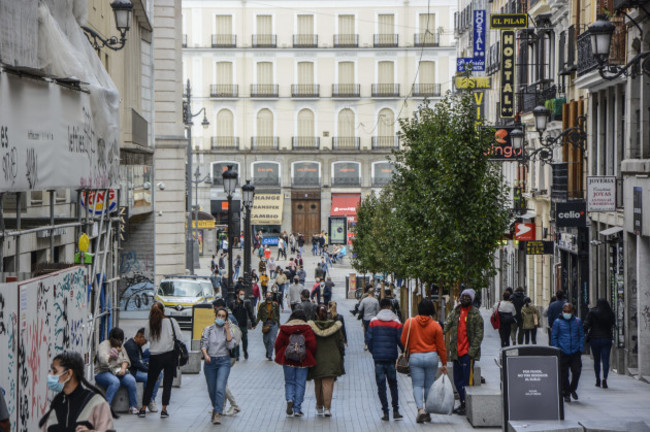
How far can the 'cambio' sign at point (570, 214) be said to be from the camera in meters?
28.7

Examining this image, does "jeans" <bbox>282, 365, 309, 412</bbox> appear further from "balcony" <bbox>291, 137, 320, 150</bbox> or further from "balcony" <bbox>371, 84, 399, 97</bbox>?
"balcony" <bbox>371, 84, 399, 97</bbox>

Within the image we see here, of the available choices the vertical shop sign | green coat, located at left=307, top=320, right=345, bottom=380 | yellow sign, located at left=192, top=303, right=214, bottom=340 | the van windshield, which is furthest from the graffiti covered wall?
the vertical shop sign

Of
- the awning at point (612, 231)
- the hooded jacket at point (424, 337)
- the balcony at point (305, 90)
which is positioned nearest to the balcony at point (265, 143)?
Answer: the balcony at point (305, 90)

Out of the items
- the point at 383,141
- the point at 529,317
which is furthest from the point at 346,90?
the point at 529,317

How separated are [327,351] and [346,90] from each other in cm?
6817

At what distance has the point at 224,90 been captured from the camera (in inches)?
3253

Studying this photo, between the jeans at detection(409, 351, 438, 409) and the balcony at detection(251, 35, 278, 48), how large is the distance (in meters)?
68.8

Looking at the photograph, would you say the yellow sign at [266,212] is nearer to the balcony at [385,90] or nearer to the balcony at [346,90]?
the balcony at [346,90]

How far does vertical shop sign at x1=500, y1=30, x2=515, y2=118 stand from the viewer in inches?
1670

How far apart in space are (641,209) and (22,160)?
13.5 metres

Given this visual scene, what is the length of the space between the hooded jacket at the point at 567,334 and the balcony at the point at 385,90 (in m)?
65.5

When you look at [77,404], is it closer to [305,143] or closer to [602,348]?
[602,348]

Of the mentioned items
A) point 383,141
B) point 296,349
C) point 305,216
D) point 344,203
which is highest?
point 383,141

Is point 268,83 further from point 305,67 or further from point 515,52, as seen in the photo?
point 515,52
